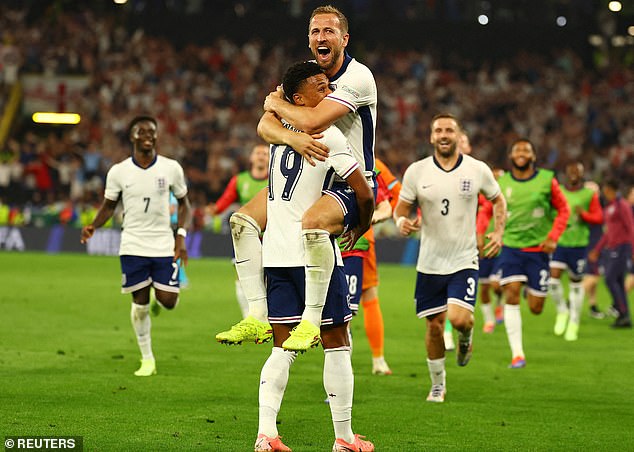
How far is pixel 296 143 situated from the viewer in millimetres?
6742

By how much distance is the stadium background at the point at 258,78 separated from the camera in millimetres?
33500

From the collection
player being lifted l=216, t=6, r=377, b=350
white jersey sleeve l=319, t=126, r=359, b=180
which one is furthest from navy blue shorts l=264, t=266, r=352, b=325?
white jersey sleeve l=319, t=126, r=359, b=180

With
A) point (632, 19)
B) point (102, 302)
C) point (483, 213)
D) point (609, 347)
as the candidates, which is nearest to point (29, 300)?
point (102, 302)

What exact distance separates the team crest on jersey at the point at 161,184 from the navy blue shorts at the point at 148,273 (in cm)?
74

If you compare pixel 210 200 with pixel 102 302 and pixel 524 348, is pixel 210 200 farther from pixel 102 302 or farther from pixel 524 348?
pixel 524 348

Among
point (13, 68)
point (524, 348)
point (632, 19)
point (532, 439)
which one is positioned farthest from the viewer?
point (632, 19)

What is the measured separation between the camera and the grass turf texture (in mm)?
8203

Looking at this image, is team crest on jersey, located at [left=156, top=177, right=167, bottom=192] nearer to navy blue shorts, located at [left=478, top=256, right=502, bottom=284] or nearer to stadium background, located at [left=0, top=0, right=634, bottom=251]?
navy blue shorts, located at [left=478, top=256, right=502, bottom=284]

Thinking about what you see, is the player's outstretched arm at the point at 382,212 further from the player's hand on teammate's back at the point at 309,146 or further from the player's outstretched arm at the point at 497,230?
the player's hand on teammate's back at the point at 309,146

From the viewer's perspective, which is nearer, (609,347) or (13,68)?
(609,347)

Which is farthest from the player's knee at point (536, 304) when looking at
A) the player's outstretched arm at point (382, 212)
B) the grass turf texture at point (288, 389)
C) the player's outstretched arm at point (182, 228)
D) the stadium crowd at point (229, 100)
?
the stadium crowd at point (229, 100)

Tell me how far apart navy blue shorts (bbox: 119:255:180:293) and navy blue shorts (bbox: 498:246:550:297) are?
12.8 feet

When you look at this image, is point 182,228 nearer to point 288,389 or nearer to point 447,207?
point 288,389

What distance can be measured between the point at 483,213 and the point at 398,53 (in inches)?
948
